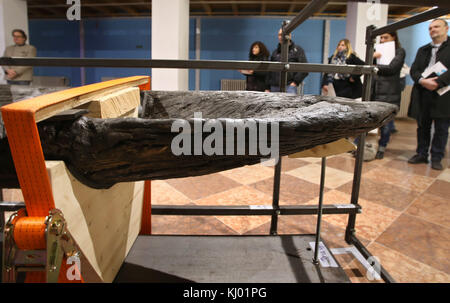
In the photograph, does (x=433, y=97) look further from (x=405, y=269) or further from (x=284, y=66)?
(x=284, y=66)

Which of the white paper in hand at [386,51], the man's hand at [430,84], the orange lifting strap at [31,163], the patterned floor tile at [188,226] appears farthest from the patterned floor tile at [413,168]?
the orange lifting strap at [31,163]

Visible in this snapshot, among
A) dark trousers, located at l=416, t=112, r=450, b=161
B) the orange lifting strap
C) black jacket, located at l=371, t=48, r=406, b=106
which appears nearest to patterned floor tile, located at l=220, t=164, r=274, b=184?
black jacket, located at l=371, t=48, r=406, b=106

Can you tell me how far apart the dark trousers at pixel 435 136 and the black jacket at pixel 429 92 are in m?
0.09

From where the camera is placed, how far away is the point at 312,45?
7.12 m

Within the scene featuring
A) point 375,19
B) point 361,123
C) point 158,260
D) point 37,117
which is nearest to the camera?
point 37,117

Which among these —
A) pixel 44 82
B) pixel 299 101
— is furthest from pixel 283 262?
pixel 44 82

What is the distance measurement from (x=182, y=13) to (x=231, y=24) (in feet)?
11.5

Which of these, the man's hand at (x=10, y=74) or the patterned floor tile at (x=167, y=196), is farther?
the man's hand at (x=10, y=74)

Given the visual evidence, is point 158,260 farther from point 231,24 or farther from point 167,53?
Answer: point 231,24

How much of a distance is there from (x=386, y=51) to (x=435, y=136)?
3.08 ft

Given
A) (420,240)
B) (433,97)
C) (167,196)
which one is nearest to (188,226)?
(167,196)

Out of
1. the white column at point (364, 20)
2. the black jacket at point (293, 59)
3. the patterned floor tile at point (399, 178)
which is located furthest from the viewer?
the white column at point (364, 20)

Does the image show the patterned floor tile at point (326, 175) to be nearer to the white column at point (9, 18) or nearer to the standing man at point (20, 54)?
the standing man at point (20, 54)

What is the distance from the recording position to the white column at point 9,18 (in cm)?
381
